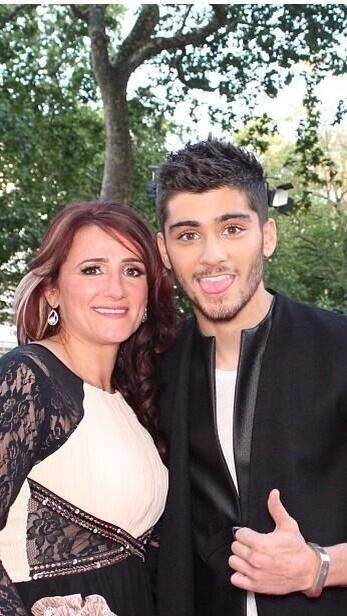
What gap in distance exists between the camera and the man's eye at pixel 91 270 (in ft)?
8.05

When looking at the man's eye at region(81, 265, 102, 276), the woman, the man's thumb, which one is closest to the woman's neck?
the woman

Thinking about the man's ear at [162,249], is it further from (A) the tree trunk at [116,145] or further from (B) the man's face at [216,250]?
(A) the tree trunk at [116,145]

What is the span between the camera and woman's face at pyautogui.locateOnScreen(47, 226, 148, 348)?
2447mm

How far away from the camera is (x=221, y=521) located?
2.40 m

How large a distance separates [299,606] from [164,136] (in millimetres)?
11569

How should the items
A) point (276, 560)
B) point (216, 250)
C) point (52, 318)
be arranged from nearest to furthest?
1. point (276, 560)
2. point (216, 250)
3. point (52, 318)

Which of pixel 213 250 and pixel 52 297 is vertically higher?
pixel 213 250

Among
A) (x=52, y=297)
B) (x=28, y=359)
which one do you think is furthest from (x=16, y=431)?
(x=52, y=297)

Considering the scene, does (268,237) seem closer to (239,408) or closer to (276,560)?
(239,408)

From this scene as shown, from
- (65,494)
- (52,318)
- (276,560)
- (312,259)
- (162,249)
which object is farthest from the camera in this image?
(312,259)

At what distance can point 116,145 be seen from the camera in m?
8.37

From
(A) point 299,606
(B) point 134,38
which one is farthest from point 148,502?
(B) point 134,38

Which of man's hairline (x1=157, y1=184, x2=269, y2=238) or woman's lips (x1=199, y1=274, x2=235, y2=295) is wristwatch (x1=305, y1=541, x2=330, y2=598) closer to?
woman's lips (x1=199, y1=274, x2=235, y2=295)

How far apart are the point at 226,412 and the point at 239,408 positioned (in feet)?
0.24
